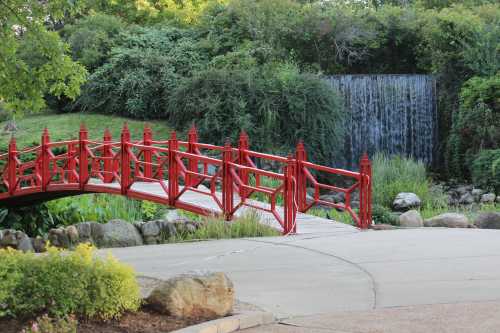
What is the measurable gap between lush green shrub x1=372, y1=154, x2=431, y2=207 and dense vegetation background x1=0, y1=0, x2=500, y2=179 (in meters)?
2.23

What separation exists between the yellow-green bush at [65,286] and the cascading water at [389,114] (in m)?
21.6

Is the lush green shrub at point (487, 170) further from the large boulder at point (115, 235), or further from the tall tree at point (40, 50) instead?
the tall tree at point (40, 50)

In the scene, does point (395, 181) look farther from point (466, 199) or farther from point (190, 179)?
point (190, 179)

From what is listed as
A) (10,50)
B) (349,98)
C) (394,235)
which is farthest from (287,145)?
(10,50)

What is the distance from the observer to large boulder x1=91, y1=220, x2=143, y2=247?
13062 mm

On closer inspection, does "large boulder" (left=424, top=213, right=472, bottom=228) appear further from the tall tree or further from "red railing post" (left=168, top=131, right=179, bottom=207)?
the tall tree

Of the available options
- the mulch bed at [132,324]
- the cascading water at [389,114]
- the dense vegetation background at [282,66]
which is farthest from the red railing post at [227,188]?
the cascading water at [389,114]

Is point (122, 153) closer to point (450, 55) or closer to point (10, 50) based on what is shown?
point (10, 50)

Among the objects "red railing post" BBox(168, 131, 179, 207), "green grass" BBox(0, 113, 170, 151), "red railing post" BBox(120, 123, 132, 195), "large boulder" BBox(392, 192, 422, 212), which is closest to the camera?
"red railing post" BBox(168, 131, 179, 207)

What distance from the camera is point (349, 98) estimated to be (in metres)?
27.8

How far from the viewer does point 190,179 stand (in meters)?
18.0

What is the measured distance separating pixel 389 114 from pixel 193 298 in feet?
72.1

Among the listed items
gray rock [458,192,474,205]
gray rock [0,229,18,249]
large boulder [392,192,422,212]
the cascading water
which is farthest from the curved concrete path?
the cascading water

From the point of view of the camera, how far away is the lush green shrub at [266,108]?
81.8ft
